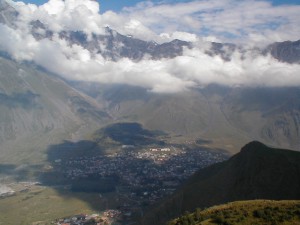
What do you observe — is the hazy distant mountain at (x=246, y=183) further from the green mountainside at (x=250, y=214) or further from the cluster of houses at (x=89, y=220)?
the green mountainside at (x=250, y=214)

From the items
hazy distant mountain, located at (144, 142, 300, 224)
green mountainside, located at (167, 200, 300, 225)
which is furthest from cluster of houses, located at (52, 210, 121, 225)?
green mountainside, located at (167, 200, 300, 225)

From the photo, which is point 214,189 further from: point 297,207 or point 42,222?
point 42,222

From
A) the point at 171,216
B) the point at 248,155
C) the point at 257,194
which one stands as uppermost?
the point at 248,155

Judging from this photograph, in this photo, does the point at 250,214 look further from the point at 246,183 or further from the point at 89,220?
the point at 89,220

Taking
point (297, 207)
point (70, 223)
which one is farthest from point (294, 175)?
point (70, 223)

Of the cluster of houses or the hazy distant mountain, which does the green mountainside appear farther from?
the cluster of houses

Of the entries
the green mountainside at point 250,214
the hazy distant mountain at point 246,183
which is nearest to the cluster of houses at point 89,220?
the hazy distant mountain at point 246,183
